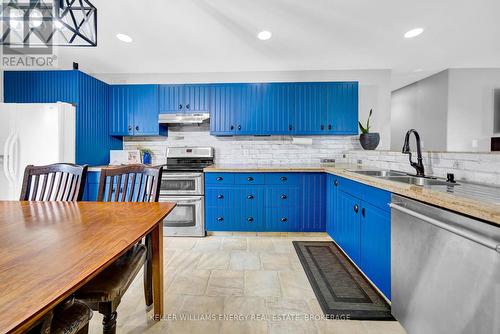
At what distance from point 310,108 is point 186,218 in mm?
2302

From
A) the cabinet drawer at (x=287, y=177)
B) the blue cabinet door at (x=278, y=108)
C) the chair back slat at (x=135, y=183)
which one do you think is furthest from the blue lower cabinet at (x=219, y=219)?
the chair back slat at (x=135, y=183)

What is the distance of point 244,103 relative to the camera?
351cm

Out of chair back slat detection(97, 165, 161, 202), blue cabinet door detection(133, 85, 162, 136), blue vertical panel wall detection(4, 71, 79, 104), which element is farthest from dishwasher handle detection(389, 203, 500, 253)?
blue vertical panel wall detection(4, 71, 79, 104)

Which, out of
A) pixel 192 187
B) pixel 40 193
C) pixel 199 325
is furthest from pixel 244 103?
pixel 199 325

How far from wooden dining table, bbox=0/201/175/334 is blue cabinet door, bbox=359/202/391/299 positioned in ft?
4.67

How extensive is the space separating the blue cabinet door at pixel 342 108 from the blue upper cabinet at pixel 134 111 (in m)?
2.53

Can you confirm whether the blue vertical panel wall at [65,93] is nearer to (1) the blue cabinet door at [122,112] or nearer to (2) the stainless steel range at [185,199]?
(1) the blue cabinet door at [122,112]

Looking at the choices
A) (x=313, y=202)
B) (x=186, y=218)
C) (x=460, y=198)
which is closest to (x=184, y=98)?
(x=186, y=218)

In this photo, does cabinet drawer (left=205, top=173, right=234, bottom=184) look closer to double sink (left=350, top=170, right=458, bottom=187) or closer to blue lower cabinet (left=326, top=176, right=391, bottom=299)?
blue lower cabinet (left=326, top=176, right=391, bottom=299)

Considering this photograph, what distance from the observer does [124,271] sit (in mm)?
1204

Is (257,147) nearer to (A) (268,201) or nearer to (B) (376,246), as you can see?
(A) (268,201)

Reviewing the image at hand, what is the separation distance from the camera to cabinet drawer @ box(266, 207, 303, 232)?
312 centimetres

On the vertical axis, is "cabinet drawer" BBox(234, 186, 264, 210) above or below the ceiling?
below

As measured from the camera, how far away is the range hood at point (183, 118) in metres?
3.48
